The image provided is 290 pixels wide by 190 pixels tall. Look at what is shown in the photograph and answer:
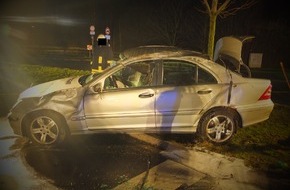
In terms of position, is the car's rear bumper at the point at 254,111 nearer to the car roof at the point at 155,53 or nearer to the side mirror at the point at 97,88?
the car roof at the point at 155,53

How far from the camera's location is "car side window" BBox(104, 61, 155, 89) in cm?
593

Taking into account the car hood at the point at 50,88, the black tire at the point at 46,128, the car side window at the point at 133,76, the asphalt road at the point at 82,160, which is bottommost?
the asphalt road at the point at 82,160

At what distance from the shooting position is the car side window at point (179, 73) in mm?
5930

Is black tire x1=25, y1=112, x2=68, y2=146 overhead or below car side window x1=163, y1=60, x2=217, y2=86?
below

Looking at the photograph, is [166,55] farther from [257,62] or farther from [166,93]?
[257,62]

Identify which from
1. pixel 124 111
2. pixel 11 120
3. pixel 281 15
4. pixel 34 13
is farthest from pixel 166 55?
pixel 34 13

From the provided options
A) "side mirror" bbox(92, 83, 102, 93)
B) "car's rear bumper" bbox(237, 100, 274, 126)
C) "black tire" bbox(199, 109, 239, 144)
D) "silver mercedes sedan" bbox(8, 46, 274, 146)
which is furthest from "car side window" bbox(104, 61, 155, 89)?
Answer: "car's rear bumper" bbox(237, 100, 274, 126)

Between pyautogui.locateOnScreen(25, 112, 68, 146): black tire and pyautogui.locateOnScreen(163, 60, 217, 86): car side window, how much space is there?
1995 mm

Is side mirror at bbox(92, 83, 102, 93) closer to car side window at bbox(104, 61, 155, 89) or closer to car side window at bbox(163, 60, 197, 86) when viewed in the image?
car side window at bbox(104, 61, 155, 89)

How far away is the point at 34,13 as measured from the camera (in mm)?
27922

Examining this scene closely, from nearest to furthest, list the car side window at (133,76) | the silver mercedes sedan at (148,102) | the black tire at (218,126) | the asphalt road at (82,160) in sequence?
the asphalt road at (82,160)
the silver mercedes sedan at (148,102)
the car side window at (133,76)
the black tire at (218,126)

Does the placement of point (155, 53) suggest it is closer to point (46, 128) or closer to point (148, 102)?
point (148, 102)

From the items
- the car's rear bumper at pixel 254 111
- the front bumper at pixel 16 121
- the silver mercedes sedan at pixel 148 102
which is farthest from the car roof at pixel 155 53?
the front bumper at pixel 16 121

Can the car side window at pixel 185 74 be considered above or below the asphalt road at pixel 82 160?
above
